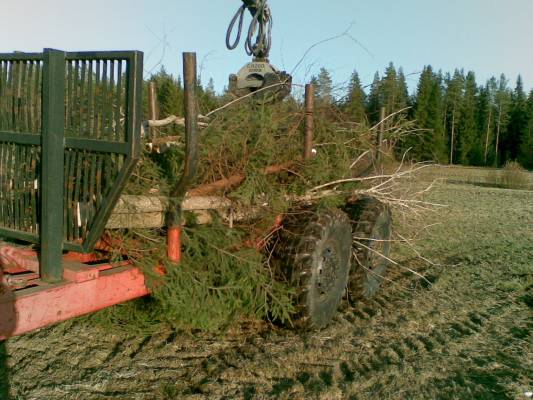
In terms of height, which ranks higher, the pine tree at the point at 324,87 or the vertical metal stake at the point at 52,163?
the pine tree at the point at 324,87

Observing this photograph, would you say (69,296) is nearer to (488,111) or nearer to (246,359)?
(246,359)

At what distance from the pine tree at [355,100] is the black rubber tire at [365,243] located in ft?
2.74

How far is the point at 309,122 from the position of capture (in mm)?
4258

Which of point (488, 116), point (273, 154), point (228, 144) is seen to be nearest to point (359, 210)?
point (273, 154)

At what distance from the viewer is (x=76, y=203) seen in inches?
115

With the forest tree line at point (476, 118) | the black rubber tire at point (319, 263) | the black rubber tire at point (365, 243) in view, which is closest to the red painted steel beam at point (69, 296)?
the black rubber tire at point (319, 263)

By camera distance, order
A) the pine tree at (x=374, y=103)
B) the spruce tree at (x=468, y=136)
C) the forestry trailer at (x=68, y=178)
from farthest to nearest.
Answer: the spruce tree at (x=468, y=136), the pine tree at (x=374, y=103), the forestry trailer at (x=68, y=178)

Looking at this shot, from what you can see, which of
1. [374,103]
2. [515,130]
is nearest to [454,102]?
[515,130]

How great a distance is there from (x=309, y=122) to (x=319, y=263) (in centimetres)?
108

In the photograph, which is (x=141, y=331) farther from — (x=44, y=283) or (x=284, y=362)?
(x=44, y=283)

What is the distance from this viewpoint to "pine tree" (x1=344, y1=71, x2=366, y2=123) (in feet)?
17.3

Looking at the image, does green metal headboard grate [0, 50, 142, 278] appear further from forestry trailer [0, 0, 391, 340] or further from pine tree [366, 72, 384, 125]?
pine tree [366, 72, 384, 125]

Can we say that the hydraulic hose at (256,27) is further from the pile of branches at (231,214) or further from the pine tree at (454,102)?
the pine tree at (454,102)

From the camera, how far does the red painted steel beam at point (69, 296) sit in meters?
2.55
